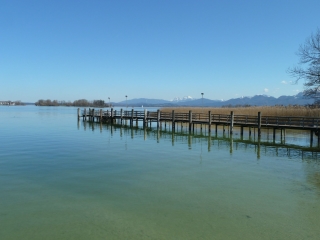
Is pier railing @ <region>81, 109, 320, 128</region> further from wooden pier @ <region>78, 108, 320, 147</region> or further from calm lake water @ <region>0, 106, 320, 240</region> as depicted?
calm lake water @ <region>0, 106, 320, 240</region>

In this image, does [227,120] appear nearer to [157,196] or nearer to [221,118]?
[221,118]

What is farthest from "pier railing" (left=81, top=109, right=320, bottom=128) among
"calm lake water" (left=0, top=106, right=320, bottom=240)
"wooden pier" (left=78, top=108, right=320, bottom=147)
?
"calm lake water" (left=0, top=106, right=320, bottom=240)

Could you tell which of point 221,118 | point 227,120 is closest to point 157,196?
point 227,120

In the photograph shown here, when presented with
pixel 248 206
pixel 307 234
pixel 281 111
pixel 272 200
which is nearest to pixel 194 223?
pixel 248 206

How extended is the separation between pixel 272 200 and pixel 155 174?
5229mm

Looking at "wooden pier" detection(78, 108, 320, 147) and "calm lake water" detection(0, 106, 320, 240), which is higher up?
"wooden pier" detection(78, 108, 320, 147)

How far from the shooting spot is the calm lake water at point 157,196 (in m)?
7.19

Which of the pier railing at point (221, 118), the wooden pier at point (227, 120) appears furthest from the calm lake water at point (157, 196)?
the pier railing at point (221, 118)

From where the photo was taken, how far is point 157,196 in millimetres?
9734

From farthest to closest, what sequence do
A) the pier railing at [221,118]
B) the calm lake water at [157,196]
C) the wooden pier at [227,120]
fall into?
the pier railing at [221,118], the wooden pier at [227,120], the calm lake water at [157,196]

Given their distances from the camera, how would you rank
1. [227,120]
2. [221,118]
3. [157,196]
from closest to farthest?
[157,196], [227,120], [221,118]

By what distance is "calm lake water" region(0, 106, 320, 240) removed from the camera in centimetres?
719

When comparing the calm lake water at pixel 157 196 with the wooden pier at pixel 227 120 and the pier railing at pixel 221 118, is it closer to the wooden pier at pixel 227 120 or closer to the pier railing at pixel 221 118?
the wooden pier at pixel 227 120

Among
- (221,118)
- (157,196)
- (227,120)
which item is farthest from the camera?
(221,118)
